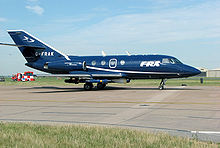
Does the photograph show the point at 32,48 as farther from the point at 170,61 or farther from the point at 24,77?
the point at 24,77

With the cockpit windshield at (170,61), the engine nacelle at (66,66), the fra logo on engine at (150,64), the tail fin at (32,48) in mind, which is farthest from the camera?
the tail fin at (32,48)

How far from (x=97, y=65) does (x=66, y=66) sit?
11.5 ft

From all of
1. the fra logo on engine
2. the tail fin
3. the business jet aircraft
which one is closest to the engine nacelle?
the business jet aircraft

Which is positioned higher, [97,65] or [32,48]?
[32,48]

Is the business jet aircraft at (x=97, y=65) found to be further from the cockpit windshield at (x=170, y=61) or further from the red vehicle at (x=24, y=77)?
the red vehicle at (x=24, y=77)

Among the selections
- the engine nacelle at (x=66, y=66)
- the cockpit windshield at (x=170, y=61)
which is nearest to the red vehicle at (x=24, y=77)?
the engine nacelle at (x=66, y=66)

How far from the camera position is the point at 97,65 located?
2986cm

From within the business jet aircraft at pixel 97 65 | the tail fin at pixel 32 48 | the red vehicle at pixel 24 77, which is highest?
the tail fin at pixel 32 48

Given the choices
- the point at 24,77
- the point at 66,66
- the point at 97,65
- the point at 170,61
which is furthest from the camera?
the point at 24,77

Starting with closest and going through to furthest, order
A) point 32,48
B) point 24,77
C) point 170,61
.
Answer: point 170,61, point 32,48, point 24,77

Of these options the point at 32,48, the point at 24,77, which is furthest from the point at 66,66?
the point at 24,77

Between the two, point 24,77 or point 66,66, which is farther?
point 24,77

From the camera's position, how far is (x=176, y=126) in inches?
339

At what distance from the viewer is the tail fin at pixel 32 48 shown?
31.3 m
